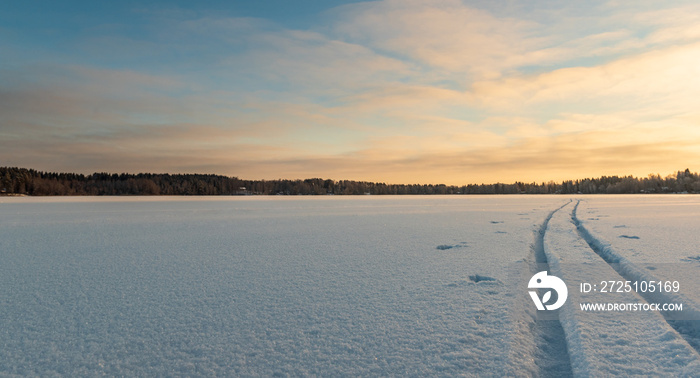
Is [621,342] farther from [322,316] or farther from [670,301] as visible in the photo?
[322,316]

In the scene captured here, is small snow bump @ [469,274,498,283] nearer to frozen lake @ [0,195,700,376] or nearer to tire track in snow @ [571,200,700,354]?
frozen lake @ [0,195,700,376]

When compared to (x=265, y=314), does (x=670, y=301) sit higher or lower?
higher

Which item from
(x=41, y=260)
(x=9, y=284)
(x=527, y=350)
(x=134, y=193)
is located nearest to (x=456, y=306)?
(x=527, y=350)

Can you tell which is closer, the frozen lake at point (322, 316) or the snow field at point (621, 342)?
the snow field at point (621, 342)

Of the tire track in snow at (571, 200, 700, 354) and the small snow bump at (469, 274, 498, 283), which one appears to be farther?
the small snow bump at (469, 274, 498, 283)

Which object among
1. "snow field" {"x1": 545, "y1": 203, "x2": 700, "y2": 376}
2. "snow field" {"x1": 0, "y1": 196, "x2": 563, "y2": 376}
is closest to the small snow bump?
"snow field" {"x1": 0, "y1": 196, "x2": 563, "y2": 376}

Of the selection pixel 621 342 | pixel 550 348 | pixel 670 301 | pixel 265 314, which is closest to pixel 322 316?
pixel 265 314

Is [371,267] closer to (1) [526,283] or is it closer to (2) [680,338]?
(1) [526,283]

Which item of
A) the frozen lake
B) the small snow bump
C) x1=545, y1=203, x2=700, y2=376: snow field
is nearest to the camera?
x1=545, y1=203, x2=700, y2=376: snow field

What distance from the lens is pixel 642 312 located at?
180 inches

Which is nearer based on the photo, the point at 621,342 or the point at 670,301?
the point at 621,342

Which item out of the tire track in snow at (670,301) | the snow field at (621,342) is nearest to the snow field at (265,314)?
the snow field at (621,342)

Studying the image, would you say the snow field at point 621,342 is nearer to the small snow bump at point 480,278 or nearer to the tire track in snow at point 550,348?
the tire track in snow at point 550,348

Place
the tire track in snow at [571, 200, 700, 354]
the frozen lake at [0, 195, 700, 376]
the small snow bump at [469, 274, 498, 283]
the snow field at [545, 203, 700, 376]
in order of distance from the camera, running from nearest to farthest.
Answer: the snow field at [545, 203, 700, 376] → the frozen lake at [0, 195, 700, 376] → the tire track in snow at [571, 200, 700, 354] → the small snow bump at [469, 274, 498, 283]
